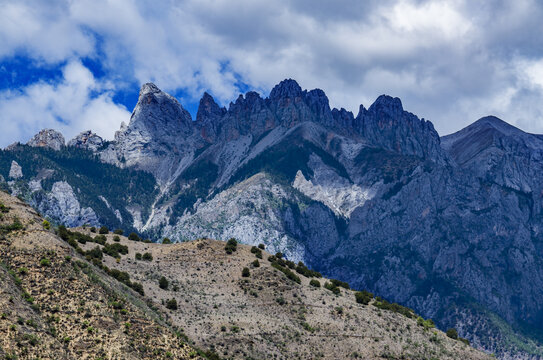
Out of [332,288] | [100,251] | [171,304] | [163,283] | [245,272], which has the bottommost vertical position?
[171,304]

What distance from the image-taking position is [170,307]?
4894 inches

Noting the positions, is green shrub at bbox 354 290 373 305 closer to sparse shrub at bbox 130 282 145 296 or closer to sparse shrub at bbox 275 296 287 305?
Answer: sparse shrub at bbox 275 296 287 305

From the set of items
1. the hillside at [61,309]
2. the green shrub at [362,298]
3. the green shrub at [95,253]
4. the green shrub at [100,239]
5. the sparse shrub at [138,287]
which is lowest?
the hillside at [61,309]

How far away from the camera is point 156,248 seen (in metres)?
156

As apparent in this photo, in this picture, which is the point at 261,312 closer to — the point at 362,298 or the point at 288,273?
the point at 288,273

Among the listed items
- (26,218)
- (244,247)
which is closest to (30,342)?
(26,218)

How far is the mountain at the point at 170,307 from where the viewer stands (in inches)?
3556

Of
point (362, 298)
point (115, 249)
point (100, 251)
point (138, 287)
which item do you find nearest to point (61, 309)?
point (138, 287)

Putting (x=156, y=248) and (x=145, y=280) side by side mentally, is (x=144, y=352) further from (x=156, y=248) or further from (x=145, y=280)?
(x=156, y=248)

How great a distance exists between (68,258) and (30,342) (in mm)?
23515

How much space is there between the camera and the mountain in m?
90.3

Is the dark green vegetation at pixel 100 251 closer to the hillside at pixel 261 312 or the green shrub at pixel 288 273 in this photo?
the hillside at pixel 261 312

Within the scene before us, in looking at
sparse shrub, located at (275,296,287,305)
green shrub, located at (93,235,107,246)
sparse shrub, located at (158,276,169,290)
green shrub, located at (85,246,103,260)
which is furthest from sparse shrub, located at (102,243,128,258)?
Result: sparse shrub, located at (275,296,287,305)

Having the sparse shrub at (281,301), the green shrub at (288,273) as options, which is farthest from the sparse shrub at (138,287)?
the green shrub at (288,273)
